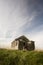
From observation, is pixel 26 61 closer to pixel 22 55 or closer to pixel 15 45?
pixel 22 55

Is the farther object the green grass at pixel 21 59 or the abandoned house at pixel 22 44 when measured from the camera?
the abandoned house at pixel 22 44

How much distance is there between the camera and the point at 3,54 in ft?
55.7

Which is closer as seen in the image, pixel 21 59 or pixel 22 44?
pixel 21 59

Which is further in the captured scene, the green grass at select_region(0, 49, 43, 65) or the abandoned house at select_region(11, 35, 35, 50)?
the abandoned house at select_region(11, 35, 35, 50)

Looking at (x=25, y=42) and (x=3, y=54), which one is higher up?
(x=25, y=42)

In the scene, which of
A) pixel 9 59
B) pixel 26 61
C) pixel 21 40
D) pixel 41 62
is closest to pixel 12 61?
pixel 9 59

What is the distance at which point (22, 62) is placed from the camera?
14.8 metres

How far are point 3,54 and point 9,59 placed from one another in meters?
1.59

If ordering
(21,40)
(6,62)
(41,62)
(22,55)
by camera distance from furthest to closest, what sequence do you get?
(21,40), (22,55), (6,62), (41,62)

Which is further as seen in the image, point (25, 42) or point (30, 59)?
point (25, 42)

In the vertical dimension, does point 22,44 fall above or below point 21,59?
above

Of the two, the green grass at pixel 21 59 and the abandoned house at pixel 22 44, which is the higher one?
the abandoned house at pixel 22 44

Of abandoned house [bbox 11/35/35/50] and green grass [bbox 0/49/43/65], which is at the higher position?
abandoned house [bbox 11/35/35/50]

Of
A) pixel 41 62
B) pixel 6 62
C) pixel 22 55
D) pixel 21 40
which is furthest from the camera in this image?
pixel 21 40
